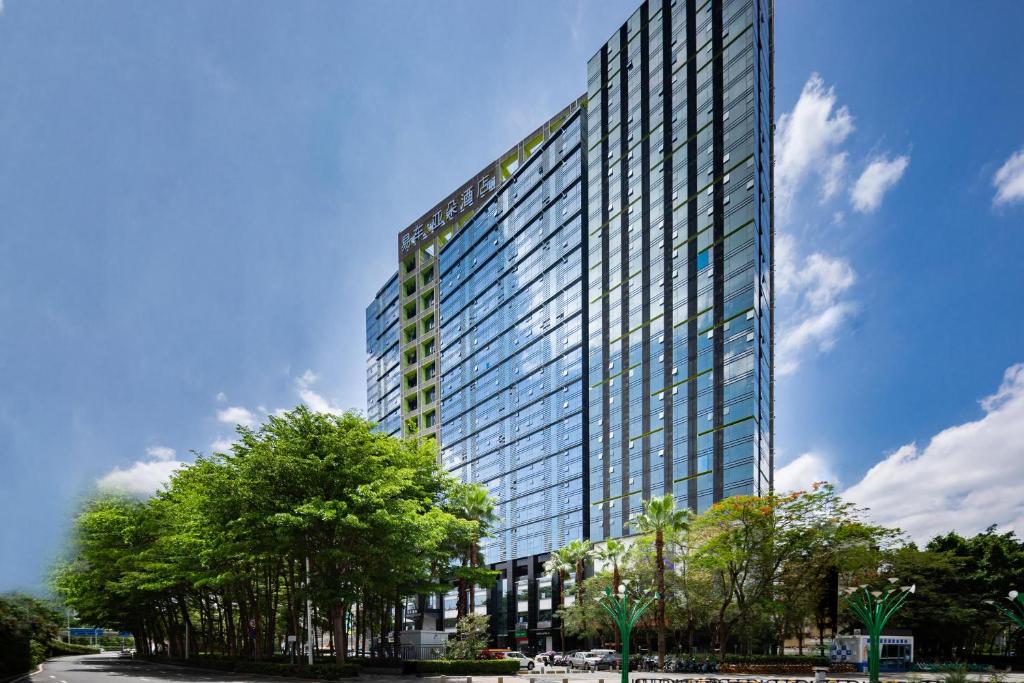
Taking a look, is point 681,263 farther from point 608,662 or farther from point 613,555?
point 608,662

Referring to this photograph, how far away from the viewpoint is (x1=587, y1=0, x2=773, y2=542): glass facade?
74.9 metres

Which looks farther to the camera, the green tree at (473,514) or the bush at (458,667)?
the green tree at (473,514)

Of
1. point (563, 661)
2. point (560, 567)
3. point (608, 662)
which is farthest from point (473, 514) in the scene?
point (560, 567)

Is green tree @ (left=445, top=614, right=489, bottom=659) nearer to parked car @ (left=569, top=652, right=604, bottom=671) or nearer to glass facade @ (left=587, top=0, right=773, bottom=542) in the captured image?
parked car @ (left=569, top=652, right=604, bottom=671)

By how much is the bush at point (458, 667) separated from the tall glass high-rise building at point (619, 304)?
20.3 meters

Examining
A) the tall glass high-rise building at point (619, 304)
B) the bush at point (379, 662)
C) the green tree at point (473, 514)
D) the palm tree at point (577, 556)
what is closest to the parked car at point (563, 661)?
the palm tree at point (577, 556)

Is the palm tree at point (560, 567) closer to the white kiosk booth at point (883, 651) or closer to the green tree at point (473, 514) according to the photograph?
the green tree at point (473, 514)

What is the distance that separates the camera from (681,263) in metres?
82.0

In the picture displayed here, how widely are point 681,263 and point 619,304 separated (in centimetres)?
1046

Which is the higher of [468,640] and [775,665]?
[468,640]

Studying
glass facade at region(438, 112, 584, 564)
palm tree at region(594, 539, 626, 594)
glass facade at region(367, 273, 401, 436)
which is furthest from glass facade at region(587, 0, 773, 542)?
glass facade at region(367, 273, 401, 436)

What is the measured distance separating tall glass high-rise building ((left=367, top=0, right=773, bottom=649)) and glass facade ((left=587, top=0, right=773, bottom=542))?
21cm

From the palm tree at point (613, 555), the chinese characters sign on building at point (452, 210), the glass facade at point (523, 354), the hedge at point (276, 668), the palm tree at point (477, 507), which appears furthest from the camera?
the chinese characters sign on building at point (452, 210)

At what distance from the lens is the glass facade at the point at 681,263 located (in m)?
74.9
